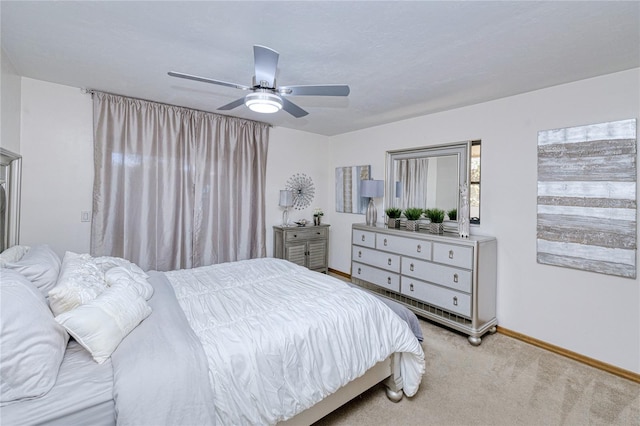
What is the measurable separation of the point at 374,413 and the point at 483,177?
2.68 m

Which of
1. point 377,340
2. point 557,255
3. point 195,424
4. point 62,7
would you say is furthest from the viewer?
point 557,255

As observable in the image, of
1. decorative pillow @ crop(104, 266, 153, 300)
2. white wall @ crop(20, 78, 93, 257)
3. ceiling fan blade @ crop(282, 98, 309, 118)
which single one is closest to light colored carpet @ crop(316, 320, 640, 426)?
decorative pillow @ crop(104, 266, 153, 300)

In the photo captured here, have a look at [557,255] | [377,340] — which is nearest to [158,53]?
[377,340]

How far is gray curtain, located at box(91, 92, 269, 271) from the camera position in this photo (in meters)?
3.25

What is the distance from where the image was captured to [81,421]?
3.58ft

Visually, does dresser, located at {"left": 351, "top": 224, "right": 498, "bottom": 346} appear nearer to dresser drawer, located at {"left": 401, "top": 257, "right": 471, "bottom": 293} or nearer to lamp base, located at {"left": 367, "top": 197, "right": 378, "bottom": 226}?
dresser drawer, located at {"left": 401, "top": 257, "right": 471, "bottom": 293}

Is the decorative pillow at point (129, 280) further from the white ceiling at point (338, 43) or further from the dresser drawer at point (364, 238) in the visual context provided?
the dresser drawer at point (364, 238)

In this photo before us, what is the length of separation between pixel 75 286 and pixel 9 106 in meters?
2.19

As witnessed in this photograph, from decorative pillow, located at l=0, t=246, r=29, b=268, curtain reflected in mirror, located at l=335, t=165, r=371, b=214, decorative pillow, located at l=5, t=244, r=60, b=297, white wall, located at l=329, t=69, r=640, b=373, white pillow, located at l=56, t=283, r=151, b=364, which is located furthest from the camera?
curtain reflected in mirror, located at l=335, t=165, r=371, b=214

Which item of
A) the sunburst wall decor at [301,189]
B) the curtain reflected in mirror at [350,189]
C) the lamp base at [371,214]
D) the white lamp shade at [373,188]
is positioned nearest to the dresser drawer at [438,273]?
the lamp base at [371,214]

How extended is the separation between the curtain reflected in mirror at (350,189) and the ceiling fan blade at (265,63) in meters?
2.90

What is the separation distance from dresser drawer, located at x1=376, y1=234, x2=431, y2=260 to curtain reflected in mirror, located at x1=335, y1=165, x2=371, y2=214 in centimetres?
99

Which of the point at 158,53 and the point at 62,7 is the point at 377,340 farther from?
the point at 62,7

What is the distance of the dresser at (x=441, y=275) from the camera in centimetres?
291
